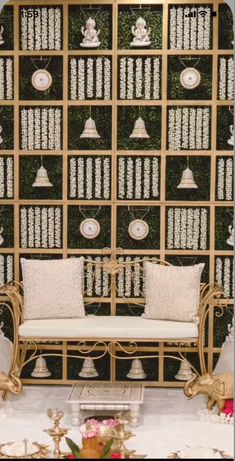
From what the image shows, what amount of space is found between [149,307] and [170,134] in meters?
1.36

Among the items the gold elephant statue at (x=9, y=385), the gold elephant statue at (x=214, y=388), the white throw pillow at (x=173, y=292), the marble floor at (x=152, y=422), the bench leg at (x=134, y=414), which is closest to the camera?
the marble floor at (x=152, y=422)

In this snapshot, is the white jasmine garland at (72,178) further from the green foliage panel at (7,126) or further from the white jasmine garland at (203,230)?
the white jasmine garland at (203,230)

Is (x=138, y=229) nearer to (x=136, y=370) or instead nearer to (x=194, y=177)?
(x=194, y=177)

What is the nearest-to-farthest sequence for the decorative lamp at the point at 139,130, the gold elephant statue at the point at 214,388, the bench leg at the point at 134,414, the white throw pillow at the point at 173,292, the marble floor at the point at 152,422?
1. the marble floor at the point at 152,422
2. the bench leg at the point at 134,414
3. the gold elephant statue at the point at 214,388
4. the white throw pillow at the point at 173,292
5. the decorative lamp at the point at 139,130

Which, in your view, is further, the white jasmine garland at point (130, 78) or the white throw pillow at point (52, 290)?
the white jasmine garland at point (130, 78)

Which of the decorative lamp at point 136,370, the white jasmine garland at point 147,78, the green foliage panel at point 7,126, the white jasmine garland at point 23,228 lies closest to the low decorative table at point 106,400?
the decorative lamp at point 136,370

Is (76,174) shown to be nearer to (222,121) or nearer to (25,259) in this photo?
(25,259)

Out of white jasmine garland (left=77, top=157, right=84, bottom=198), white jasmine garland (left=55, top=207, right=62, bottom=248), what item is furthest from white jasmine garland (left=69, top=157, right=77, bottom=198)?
white jasmine garland (left=55, top=207, right=62, bottom=248)

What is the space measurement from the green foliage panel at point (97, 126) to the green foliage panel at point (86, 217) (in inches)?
19.1

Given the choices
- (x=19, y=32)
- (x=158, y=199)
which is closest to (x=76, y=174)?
(x=158, y=199)

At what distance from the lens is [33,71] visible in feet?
21.7

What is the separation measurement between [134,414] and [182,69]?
268 centimetres

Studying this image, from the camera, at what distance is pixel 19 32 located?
21.7 ft

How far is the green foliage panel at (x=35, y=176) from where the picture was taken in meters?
6.69
